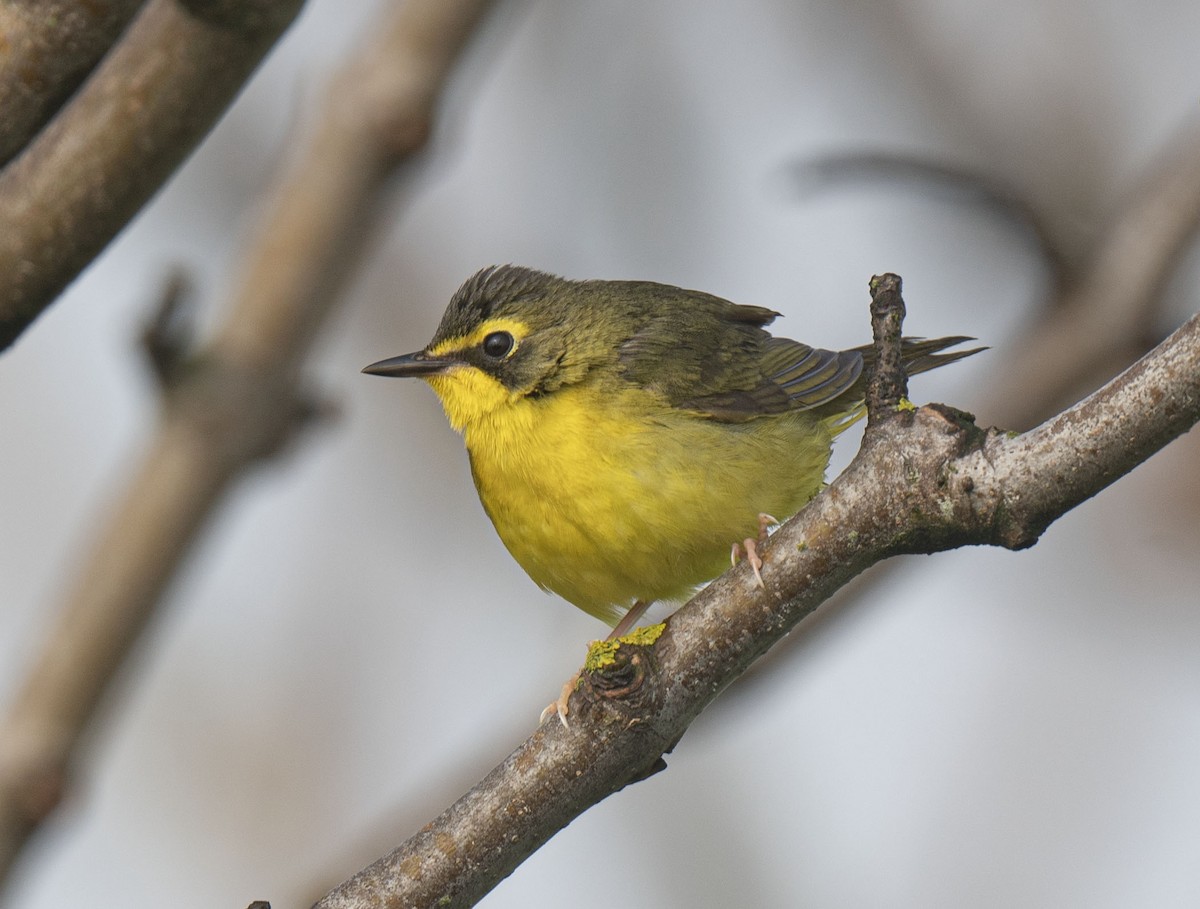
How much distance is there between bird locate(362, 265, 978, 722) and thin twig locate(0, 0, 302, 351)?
6.99 feet

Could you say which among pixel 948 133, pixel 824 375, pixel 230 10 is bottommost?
pixel 230 10

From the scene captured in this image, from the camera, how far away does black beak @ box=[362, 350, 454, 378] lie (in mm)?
5613

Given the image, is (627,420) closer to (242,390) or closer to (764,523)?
(764,523)

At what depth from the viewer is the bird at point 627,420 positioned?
16.1 feet

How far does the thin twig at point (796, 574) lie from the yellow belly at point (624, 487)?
1.63 metres

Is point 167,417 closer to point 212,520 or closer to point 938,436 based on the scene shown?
point 212,520

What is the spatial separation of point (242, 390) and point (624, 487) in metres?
1.63

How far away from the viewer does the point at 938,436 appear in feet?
9.34

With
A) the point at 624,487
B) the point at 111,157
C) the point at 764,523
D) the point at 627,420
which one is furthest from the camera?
the point at 627,420

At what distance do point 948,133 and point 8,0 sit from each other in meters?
6.46

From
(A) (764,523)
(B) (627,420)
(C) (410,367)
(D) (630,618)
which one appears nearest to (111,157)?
(B) (627,420)

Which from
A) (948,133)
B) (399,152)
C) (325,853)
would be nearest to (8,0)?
(399,152)

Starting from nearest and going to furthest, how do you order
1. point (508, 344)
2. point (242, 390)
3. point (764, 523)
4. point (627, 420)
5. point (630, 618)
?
point (764, 523)
point (627, 420)
point (242, 390)
point (508, 344)
point (630, 618)

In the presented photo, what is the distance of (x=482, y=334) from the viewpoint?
5703mm
